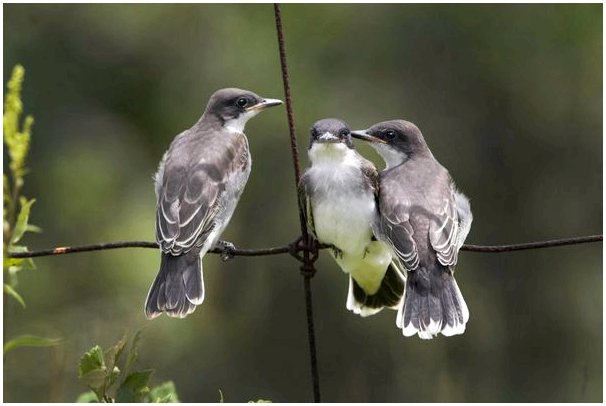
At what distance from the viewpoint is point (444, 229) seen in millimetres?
5762

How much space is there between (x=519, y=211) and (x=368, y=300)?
22.7 ft

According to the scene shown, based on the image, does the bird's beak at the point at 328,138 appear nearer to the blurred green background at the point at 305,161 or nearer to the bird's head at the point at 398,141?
the bird's head at the point at 398,141

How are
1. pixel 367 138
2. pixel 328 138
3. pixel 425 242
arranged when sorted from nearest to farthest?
1. pixel 425 242
2. pixel 328 138
3. pixel 367 138

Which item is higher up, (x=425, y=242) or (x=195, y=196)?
(x=195, y=196)

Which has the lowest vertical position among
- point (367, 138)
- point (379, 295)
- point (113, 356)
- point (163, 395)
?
point (379, 295)

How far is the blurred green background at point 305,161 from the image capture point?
11.4m

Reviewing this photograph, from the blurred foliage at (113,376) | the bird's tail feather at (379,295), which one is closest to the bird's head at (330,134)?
the bird's tail feather at (379,295)

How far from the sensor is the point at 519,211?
43.1 ft

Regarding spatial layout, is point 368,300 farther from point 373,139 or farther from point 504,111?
point 504,111

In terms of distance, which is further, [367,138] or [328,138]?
[367,138]

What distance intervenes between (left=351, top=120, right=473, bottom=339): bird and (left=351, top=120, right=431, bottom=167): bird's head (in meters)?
0.25

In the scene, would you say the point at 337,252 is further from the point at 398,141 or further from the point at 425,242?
the point at 398,141

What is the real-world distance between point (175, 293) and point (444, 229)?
1.15 meters

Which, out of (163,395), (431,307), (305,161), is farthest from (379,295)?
(305,161)
